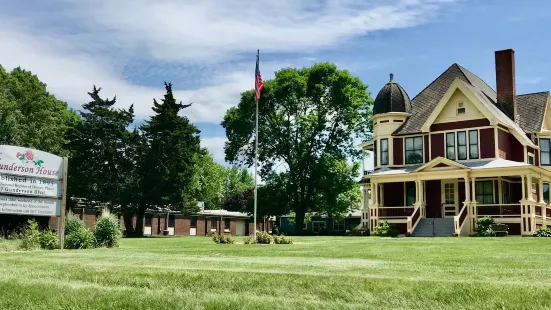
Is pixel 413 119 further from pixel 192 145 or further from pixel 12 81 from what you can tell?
pixel 12 81

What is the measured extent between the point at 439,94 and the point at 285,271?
34540 millimetres

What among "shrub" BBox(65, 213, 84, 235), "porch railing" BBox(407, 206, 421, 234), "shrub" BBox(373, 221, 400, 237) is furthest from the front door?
"shrub" BBox(65, 213, 84, 235)

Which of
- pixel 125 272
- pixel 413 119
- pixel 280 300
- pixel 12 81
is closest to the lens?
pixel 280 300

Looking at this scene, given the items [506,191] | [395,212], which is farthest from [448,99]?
[395,212]

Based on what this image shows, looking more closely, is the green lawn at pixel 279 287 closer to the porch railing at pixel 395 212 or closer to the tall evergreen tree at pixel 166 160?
the porch railing at pixel 395 212

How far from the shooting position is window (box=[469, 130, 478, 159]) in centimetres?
3828

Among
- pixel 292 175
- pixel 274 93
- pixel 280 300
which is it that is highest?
pixel 274 93

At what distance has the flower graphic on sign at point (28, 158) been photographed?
21.1m

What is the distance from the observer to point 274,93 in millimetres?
52188

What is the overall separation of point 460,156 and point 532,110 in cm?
739

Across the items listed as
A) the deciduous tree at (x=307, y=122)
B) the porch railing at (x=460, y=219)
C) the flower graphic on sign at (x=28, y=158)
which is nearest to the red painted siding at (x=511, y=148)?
the porch railing at (x=460, y=219)

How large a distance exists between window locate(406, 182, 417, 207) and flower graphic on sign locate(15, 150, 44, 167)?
25.8 metres

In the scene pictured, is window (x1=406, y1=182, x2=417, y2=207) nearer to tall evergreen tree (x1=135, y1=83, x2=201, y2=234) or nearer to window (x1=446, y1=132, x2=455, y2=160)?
window (x1=446, y1=132, x2=455, y2=160)

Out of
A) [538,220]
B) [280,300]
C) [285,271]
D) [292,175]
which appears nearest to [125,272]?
[285,271]
